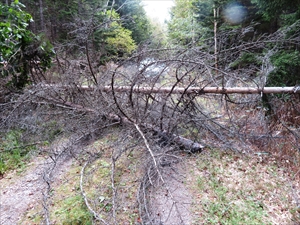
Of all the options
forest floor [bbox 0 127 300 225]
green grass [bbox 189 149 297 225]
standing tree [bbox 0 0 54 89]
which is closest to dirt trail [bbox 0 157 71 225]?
forest floor [bbox 0 127 300 225]

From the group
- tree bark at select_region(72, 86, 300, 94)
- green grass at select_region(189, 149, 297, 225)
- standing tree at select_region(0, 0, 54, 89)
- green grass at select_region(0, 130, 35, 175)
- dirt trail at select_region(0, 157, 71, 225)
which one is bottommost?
green grass at select_region(189, 149, 297, 225)

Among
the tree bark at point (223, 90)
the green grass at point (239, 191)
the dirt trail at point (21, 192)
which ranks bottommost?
the green grass at point (239, 191)

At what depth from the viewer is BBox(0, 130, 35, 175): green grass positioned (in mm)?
3670

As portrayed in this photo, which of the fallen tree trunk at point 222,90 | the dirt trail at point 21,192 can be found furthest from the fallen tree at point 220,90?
the dirt trail at point 21,192

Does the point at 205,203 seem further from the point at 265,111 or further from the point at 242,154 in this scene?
the point at 265,111

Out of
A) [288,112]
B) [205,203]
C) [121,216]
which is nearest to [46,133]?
[121,216]

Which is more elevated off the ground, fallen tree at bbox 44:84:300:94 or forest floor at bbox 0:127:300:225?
fallen tree at bbox 44:84:300:94

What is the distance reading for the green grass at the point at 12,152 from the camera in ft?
12.0

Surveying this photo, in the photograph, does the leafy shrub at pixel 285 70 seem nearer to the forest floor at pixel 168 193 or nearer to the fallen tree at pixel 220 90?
the fallen tree at pixel 220 90

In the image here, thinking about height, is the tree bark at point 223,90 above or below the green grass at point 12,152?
above

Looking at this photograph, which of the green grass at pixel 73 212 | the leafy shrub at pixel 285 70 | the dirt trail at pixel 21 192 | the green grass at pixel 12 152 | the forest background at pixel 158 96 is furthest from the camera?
the leafy shrub at pixel 285 70

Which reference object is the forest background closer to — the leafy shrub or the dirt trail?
the leafy shrub

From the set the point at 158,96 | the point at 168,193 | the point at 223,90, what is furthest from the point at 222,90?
the point at 168,193

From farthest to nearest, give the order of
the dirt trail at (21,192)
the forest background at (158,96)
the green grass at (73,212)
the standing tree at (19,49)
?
1. the standing tree at (19,49)
2. the forest background at (158,96)
3. the dirt trail at (21,192)
4. the green grass at (73,212)
